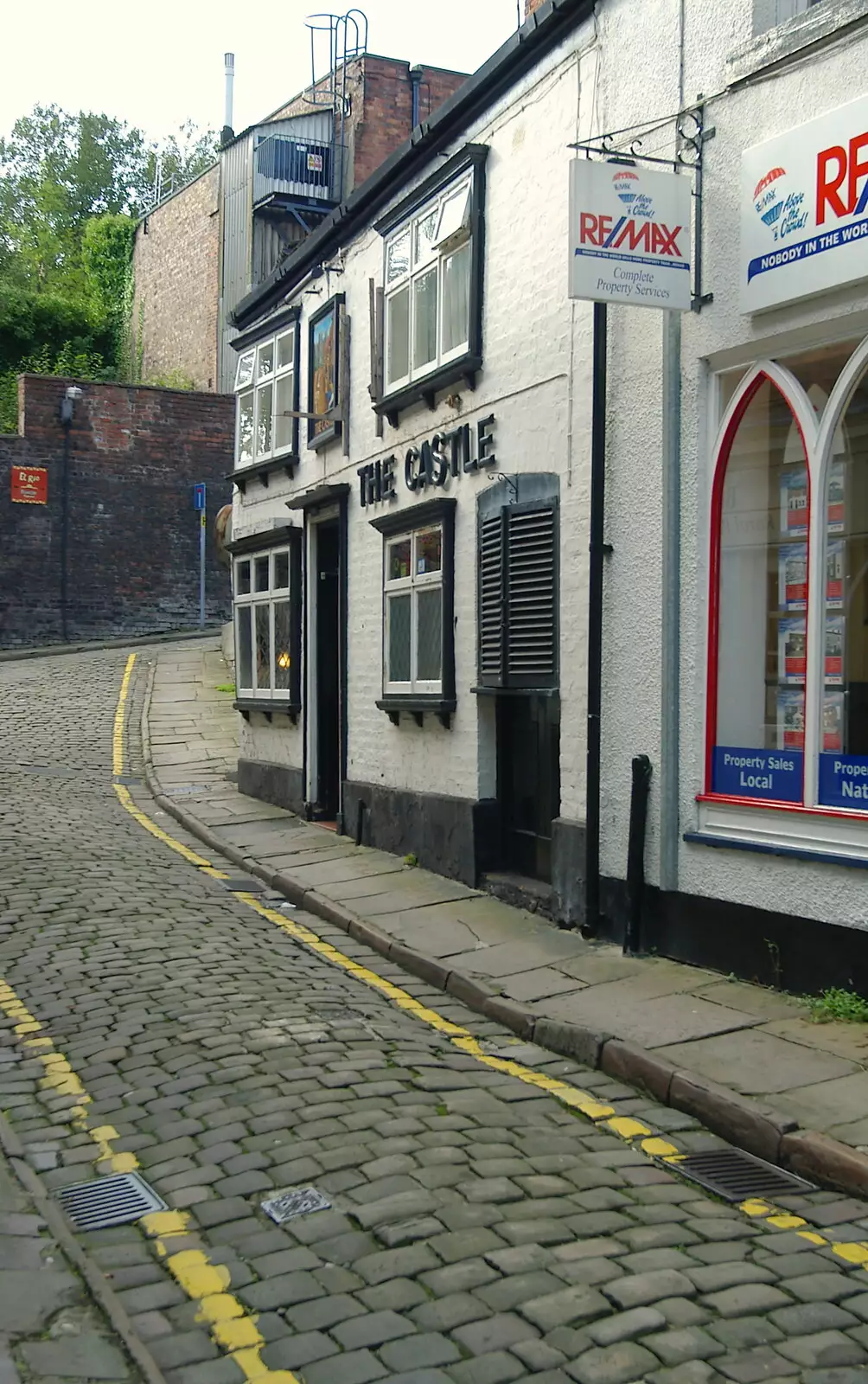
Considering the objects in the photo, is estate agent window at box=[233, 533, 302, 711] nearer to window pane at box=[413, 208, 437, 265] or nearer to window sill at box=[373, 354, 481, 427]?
window sill at box=[373, 354, 481, 427]

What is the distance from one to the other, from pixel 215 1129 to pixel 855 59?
6.05 m

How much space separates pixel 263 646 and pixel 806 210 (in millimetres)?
10241

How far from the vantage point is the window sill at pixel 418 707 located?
11305 millimetres

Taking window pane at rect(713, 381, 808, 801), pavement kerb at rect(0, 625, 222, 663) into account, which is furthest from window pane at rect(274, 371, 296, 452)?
pavement kerb at rect(0, 625, 222, 663)

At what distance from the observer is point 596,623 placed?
29.0 ft

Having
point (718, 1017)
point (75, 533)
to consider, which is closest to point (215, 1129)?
point (718, 1017)

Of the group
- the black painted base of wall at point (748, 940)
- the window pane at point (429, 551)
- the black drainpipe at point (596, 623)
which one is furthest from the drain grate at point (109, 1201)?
the window pane at point (429, 551)

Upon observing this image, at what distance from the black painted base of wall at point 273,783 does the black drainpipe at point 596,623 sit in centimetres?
655

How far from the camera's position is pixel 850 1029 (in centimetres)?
660

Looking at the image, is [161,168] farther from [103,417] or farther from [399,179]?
[399,179]

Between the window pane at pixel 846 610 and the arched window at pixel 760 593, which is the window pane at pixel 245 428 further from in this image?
the window pane at pixel 846 610

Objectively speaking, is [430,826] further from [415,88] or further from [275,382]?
[415,88]

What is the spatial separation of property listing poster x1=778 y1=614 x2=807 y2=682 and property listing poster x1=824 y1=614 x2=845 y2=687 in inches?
8.2

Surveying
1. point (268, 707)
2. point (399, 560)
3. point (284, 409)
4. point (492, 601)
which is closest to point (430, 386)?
point (399, 560)
